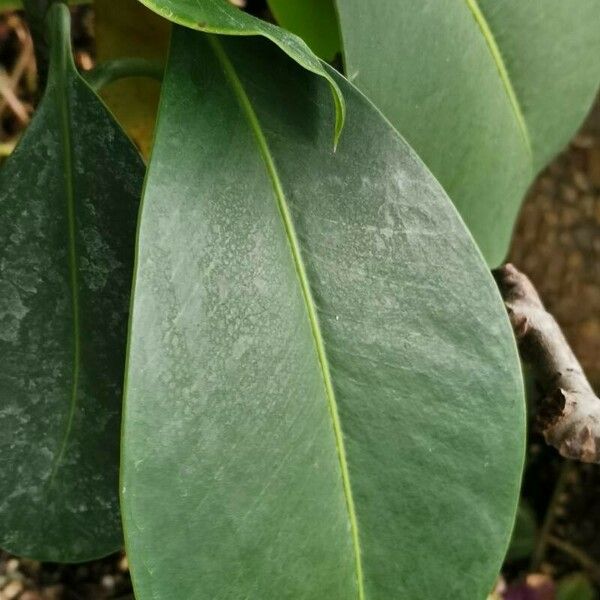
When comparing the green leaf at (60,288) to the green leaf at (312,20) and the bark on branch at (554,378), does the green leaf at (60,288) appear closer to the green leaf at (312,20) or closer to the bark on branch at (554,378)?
the green leaf at (312,20)

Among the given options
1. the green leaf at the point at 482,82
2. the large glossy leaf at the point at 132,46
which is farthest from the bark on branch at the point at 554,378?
the large glossy leaf at the point at 132,46

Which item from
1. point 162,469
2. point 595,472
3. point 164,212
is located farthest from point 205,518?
point 595,472

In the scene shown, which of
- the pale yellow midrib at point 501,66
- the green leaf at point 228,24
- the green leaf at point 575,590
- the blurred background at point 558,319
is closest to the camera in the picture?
the green leaf at point 228,24

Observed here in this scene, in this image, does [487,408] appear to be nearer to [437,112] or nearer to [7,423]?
[437,112]

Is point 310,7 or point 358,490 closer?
point 358,490

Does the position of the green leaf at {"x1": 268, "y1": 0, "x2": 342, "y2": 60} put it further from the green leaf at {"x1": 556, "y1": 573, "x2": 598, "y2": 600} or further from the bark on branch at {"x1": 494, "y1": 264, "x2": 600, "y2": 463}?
the green leaf at {"x1": 556, "y1": 573, "x2": 598, "y2": 600}

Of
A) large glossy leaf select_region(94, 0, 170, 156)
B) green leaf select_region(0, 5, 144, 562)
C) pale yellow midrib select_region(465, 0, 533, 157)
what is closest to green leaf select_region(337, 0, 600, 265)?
pale yellow midrib select_region(465, 0, 533, 157)
